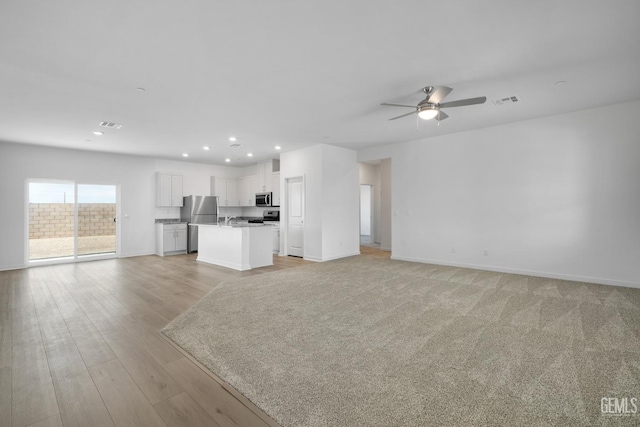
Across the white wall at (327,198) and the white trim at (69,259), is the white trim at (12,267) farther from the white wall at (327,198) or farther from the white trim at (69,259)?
the white wall at (327,198)

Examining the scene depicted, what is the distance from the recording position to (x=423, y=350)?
8.13ft

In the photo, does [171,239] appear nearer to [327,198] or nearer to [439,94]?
[327,198]

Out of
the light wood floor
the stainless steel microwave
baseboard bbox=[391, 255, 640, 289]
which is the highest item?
the stainless steel microwave

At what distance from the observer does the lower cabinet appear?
8156 mm

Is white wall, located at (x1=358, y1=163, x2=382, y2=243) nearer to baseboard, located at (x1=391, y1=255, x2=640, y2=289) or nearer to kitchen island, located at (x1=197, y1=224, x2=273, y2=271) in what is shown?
baseboard, located at (x1=391, y1=255, x2=640, y2=289)

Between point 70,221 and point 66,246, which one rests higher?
point 70,221

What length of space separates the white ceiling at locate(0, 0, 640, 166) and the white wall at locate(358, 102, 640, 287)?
555 mm

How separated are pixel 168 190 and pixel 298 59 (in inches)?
284

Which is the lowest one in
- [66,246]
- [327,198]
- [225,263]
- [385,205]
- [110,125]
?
[225,263]

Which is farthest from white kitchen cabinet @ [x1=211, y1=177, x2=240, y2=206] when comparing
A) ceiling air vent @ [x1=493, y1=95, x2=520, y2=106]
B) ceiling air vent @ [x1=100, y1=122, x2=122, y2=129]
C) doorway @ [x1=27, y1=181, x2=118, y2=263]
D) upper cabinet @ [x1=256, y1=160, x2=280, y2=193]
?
ceiling air vent @ [x1=493, y1=95, x2=520, y2=106]

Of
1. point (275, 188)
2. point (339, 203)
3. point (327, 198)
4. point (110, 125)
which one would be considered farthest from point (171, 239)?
point (339, 203)

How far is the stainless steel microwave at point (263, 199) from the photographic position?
882cm

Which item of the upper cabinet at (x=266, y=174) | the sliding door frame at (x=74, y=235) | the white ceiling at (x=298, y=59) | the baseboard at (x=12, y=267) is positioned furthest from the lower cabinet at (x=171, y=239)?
the white ceiling at (x=298, y=59)

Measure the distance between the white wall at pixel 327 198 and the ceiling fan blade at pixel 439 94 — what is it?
368 centimetres
